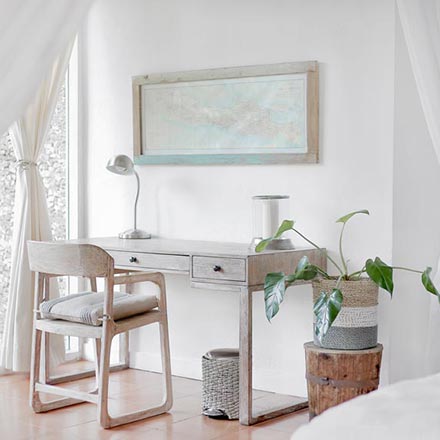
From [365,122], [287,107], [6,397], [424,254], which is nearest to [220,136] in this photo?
[287,107]

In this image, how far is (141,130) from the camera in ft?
16.6

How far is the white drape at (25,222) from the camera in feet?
15.9

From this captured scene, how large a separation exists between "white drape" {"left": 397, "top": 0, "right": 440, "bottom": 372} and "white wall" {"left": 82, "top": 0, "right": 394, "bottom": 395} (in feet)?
1.30

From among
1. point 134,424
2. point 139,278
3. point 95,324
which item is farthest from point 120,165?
point 134,424

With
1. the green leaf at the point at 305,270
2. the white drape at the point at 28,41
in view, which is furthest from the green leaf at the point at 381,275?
the white drape at the point at 28,41

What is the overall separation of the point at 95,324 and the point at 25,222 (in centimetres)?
110

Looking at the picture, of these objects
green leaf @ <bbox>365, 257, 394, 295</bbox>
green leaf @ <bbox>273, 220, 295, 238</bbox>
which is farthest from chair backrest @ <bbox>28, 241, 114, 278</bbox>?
green leaf @ <bbox>365, 257, 394, 295</bbox>

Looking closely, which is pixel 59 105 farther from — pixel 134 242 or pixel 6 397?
pixel 6 397

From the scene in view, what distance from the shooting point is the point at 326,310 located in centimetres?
378

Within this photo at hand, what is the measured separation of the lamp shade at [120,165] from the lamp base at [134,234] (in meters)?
0.31

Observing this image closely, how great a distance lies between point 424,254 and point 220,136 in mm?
1193

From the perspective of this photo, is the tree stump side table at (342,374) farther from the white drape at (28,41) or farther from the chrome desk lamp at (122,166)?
the white drape at (28,41)

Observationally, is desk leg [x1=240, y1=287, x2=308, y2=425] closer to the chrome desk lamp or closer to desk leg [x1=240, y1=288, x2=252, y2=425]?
desk leg [x1=240, y1=288, x2=252, y2=425]

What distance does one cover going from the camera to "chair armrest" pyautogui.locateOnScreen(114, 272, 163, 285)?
405 cm
